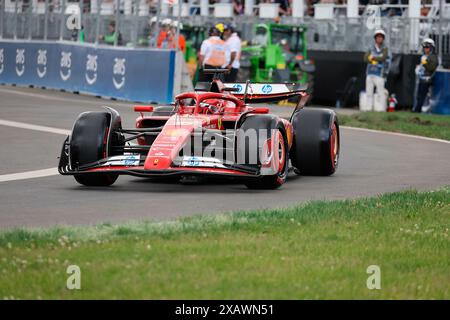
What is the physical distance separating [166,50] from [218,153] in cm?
1493

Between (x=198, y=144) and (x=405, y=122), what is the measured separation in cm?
1173

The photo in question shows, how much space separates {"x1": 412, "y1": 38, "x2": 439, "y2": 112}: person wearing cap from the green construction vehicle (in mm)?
5410

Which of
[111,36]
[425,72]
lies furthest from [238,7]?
[425,72]

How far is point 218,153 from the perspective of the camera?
12.5m

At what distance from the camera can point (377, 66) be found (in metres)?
27.4

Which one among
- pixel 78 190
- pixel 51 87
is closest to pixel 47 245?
pixel 78 190

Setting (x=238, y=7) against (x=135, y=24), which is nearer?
(x=135, y=24)

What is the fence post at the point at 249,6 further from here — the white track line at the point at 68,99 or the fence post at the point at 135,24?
the fence post at the point at 135,24

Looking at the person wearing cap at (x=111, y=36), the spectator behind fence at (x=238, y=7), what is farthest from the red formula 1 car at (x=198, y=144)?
the spectator behind fence at (x=238, y=7)

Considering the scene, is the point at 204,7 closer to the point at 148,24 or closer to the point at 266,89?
the point at 148,24

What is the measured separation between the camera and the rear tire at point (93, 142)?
40.4 ft

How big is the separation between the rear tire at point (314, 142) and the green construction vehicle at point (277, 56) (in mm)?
18367

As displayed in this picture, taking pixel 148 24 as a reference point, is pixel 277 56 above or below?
below
